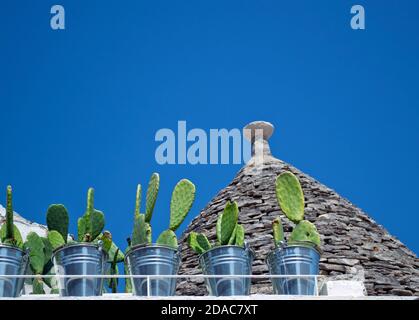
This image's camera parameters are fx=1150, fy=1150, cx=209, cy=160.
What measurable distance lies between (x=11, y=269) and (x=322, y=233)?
253 inches

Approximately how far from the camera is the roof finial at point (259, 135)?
1656cm

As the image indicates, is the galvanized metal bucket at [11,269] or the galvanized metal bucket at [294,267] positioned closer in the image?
the galvanized metal bucket at [11,269]

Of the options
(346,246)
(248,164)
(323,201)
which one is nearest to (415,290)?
(346,246)

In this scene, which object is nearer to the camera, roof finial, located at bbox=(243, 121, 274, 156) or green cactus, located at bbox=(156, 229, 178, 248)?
green cactus, located at bbox=(156, 229, 178, 248)

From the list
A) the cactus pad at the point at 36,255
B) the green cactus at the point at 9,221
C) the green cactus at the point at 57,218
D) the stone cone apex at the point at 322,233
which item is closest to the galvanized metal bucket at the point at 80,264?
the green cactus at the point at 9,221

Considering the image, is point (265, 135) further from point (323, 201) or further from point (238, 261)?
point (238, 261)

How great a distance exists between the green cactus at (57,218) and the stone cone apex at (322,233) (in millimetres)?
2889

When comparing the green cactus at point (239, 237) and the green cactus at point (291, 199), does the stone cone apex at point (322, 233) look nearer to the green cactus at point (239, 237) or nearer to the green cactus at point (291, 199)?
the green cactus at point (291, 199)

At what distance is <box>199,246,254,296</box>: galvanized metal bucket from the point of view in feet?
29.6

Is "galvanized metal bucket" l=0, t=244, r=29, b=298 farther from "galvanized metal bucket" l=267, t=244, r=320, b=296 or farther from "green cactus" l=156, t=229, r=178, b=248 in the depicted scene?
"galvanized metal bucket" l=267, t=244, r=320, b=296

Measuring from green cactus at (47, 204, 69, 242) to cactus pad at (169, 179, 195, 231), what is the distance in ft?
3.58

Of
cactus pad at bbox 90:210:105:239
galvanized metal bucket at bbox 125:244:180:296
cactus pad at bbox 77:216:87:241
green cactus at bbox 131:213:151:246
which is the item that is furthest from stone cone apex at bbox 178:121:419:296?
galvanized metal bucket at bbox 125:244:180:296

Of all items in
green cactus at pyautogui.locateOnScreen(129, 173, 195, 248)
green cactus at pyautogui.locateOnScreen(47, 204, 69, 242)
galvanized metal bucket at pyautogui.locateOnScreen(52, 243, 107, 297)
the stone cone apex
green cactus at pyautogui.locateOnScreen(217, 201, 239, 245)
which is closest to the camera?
galvanized metal bucket at pyautogui.locateOnScreen(52, 243, 107, 297)
